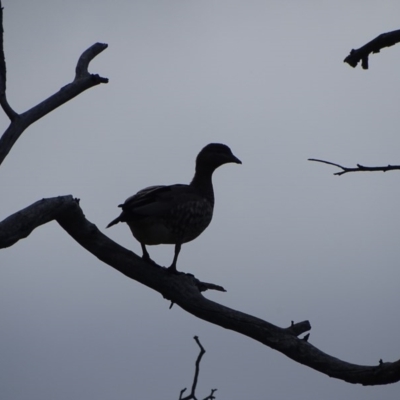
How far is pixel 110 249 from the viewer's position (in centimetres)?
710

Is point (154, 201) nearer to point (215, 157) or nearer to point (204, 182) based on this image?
point (204, 182)

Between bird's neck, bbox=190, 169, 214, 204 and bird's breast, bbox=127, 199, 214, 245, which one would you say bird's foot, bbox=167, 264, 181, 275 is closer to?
bird's breast, bbox=127, 199, 214, 245

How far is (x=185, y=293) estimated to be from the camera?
7.02m

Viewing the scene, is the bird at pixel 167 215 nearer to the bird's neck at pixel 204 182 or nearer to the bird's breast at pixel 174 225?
the bird's breast at pixel 174 225

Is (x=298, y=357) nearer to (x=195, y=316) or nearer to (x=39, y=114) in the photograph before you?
(x=195, y=316)

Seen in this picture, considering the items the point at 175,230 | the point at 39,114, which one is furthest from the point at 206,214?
the point at 39,114

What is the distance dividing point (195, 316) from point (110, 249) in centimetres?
85

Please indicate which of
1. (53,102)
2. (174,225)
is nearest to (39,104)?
(53,102)

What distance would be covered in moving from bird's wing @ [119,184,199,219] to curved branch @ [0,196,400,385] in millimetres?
1041

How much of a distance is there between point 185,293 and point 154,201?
1881 millimetres

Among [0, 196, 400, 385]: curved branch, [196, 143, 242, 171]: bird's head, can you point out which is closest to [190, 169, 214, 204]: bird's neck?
[196, 143, 242, 171]: bird's head

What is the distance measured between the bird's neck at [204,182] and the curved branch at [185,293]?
2.42 metres

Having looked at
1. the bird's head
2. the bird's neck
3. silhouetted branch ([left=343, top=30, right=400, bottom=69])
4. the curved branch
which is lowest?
the curved branch

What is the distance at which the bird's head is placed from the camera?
10.2m
